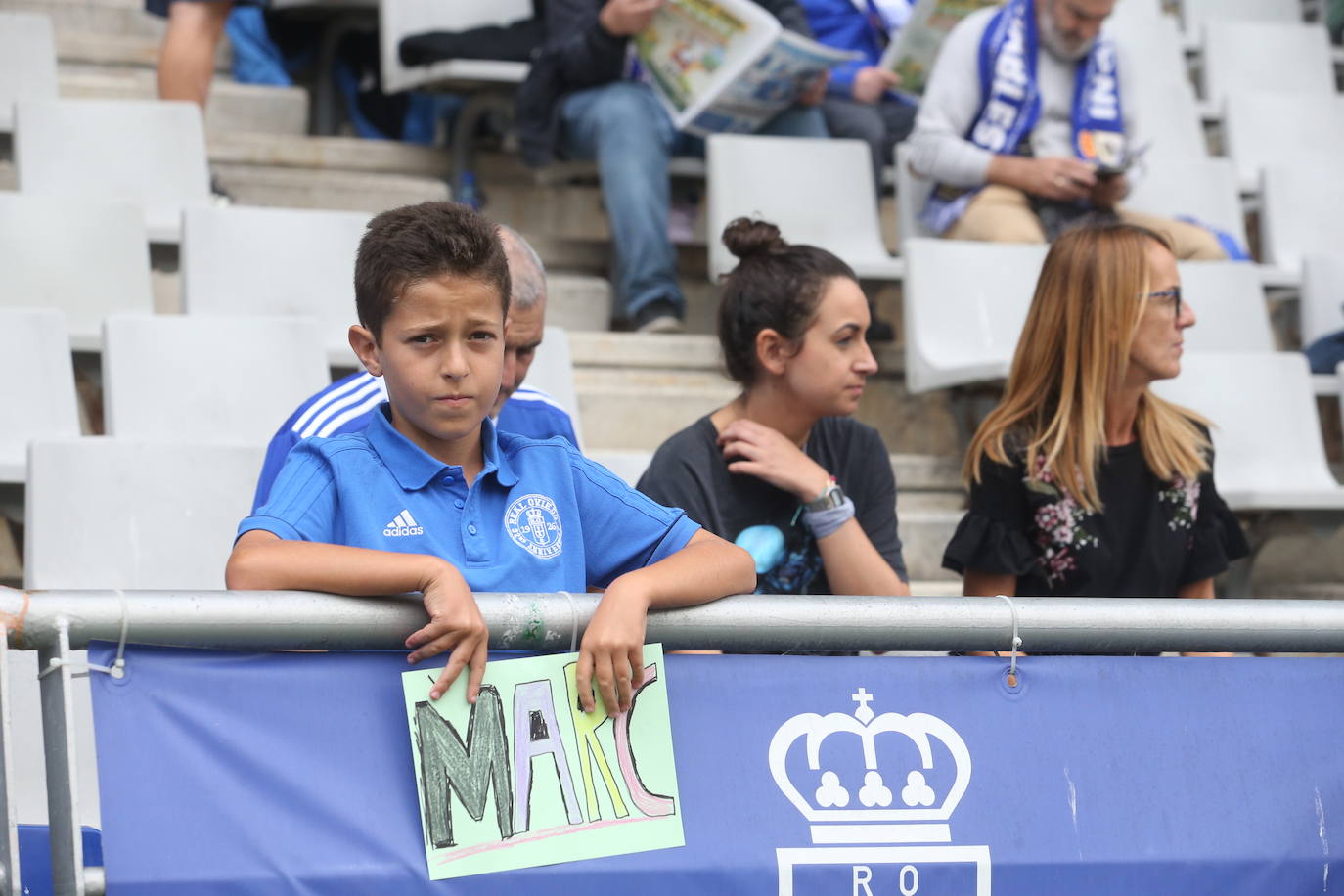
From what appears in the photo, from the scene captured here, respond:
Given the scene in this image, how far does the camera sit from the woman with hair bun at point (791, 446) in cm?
257

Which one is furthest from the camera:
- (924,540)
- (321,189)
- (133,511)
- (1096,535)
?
(321,189)

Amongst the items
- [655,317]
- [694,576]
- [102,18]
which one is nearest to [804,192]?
[655,317]

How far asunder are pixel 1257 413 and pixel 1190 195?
1245mm

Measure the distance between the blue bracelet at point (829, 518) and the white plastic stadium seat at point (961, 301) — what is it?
161 centimetres

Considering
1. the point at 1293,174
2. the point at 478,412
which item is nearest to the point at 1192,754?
the point at 478,412

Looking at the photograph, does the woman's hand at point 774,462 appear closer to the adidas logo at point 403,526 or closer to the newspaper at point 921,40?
the adidas logo at point 403,526

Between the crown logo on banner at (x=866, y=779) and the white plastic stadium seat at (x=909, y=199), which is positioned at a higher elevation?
the white plastic stadium seat at (x=909, y=199)

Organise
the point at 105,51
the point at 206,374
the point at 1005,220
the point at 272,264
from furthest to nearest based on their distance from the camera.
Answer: the point at 105,51, the point at 1005,220, the point at 272,264, the point at 206,374

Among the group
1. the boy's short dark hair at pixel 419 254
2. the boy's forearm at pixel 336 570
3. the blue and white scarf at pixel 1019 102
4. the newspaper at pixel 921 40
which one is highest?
the newspaper at pixel 921 40

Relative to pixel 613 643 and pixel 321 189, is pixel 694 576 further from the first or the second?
pixel 321 189

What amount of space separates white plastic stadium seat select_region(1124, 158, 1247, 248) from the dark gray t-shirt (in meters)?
2.66

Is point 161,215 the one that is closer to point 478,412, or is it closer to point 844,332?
point 844,332

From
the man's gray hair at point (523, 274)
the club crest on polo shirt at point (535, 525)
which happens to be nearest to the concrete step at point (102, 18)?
the man's gray hair at point (523, 274)

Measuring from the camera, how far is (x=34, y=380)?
3.33 m
